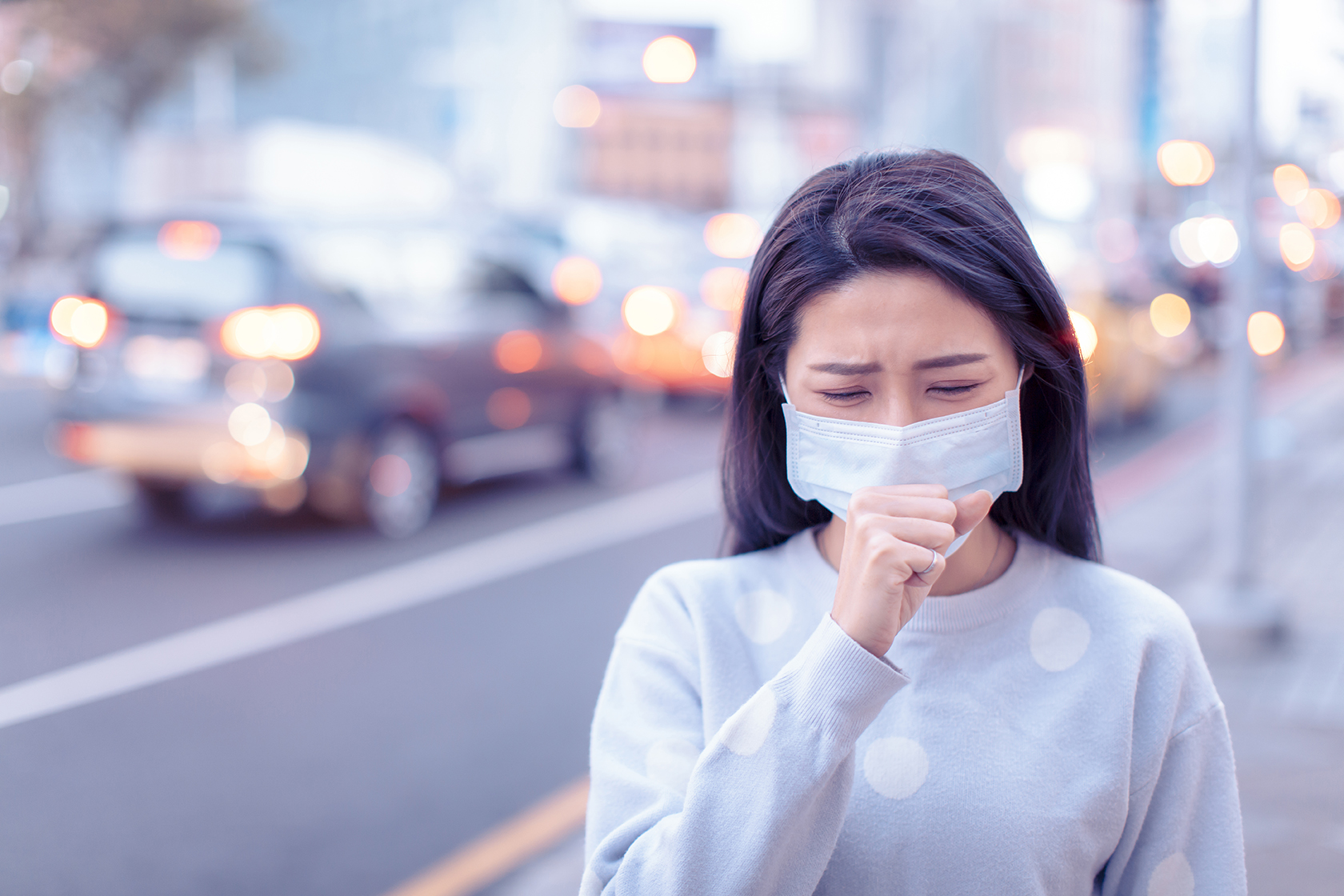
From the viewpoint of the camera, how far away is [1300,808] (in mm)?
3854

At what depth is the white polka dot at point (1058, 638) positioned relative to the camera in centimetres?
162

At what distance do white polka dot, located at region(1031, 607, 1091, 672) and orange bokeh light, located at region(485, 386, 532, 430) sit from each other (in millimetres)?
7690

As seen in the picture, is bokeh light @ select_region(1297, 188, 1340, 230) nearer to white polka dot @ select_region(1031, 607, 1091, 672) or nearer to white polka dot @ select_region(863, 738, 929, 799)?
white polka dot @ select_region(1031, 607, 1091, 672)

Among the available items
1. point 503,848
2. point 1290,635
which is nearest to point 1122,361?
point 1290,635

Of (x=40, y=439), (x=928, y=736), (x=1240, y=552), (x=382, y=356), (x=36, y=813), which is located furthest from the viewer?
(x=40, y=439)

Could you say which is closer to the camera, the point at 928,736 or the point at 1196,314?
the point at 928,736

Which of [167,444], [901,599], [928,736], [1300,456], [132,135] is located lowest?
[1300,456]

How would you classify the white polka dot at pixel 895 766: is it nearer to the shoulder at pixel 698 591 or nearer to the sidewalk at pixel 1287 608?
the shoulder at pixel 698 591

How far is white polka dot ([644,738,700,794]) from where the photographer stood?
5.20 feet

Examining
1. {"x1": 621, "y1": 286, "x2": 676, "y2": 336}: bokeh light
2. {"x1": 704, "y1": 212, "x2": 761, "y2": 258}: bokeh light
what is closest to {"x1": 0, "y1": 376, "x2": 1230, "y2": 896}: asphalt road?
{"x1": 621, "y1": 286, "x2": 676, "y2": 336}: bokeh light

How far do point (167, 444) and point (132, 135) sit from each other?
23.1 m

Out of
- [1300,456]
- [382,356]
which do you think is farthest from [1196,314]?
[382,356]

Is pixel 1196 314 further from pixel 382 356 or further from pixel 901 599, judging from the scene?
pixel 901 599

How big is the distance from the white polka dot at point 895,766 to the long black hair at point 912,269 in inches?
14.8
